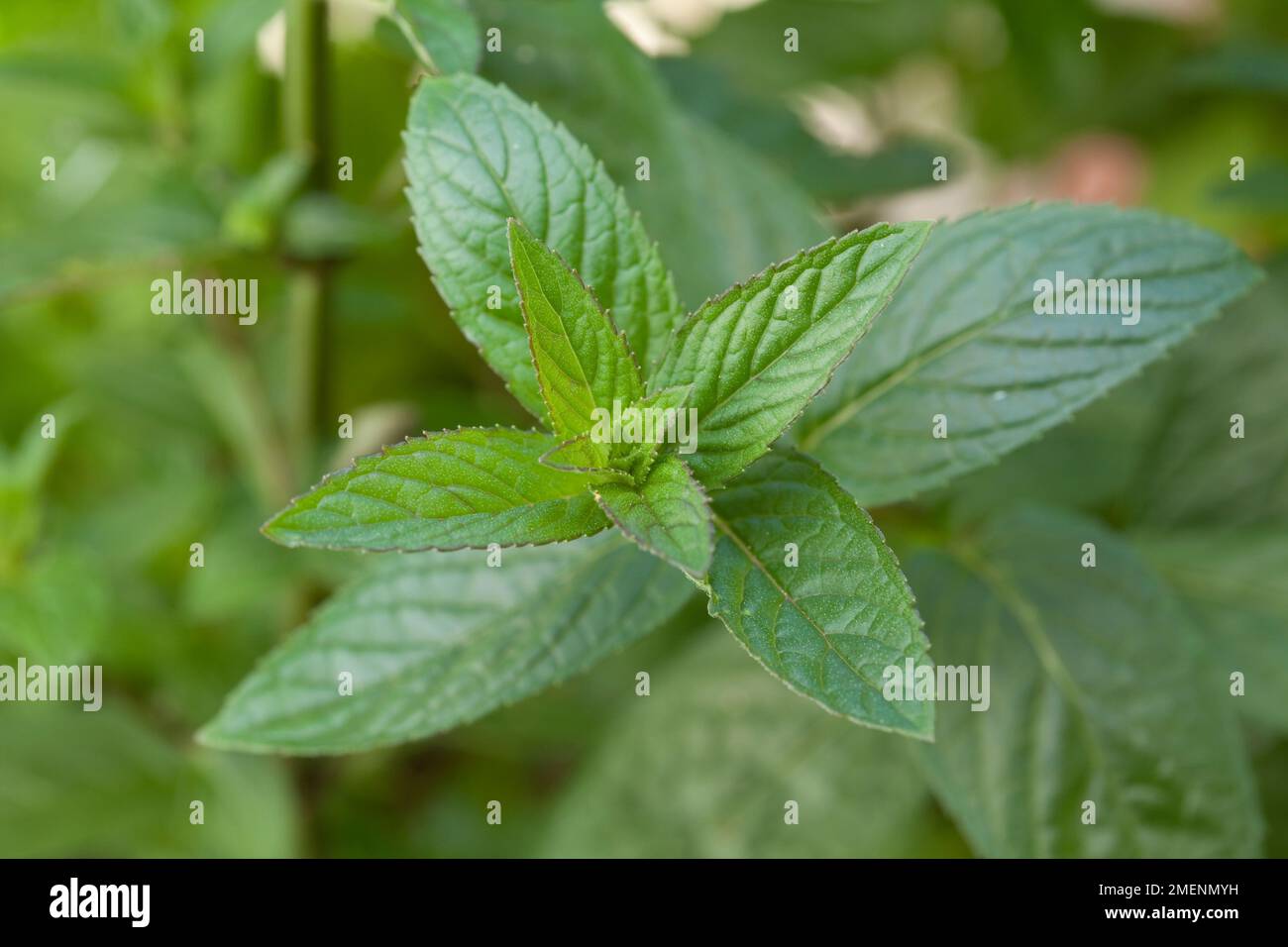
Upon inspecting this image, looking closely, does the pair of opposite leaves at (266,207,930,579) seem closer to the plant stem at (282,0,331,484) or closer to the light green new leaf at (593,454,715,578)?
the light green new leaf at (593,454,715,578)

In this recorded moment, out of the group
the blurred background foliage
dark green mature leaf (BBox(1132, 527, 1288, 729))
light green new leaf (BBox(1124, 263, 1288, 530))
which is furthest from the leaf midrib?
light green new leaf (BBox(1124, 263, 1288, 530))

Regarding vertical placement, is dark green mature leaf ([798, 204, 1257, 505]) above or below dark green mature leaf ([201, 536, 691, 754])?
above

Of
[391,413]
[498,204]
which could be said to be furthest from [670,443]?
[391,413]

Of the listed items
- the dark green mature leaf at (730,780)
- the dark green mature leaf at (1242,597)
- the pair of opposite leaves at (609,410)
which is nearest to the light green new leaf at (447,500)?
the pair of opposite leaves at (609,410)

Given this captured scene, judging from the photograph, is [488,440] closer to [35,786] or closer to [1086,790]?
[1086,790]

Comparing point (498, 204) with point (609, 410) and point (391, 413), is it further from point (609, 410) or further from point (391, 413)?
point (391, 413)

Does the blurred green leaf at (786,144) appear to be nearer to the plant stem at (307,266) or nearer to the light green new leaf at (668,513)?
the plant stem at (307,266)

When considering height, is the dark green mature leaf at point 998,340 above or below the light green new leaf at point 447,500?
above

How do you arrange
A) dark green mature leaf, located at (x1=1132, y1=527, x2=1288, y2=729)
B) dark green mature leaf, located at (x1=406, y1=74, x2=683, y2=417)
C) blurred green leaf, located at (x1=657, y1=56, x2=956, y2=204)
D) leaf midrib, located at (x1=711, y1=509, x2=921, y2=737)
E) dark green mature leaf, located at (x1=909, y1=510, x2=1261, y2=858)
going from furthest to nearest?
blurred green leaf, located at (x1=657, y1=56, x2=956, y2=204) < dark green mature leaf, located at (x1=1132, y1=527, x2=1288, y2=729) < dark green mature leaf, located at (x1=909, y1=510, x2=1261, y2=858) < dark green mature leaf, located at (x1=406, y1=74, x2=683, y2=417) < leaf midrib, located at (x1=711, y1=509, x2=921, y2=737)
